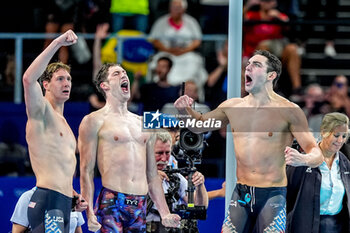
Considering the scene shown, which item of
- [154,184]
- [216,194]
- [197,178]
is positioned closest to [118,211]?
[154,184]

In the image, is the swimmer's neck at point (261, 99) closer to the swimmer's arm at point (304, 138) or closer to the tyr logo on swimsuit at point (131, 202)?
the swimmer's arm at point (304, 138)

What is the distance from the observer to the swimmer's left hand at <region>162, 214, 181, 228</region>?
7105 millimetres

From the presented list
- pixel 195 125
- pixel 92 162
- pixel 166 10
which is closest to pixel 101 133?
pixel 92 162

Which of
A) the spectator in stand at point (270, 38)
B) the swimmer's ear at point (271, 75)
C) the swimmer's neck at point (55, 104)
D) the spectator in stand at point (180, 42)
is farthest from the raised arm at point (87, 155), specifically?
the spectator in stand at point (270, 38)

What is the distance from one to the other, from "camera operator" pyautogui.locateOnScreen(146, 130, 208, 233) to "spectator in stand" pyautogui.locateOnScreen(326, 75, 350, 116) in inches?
151

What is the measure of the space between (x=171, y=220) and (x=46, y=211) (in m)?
1.07

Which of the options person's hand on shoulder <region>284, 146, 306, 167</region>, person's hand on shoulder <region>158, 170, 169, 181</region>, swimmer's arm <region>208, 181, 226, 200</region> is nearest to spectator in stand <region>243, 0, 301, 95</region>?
swimmer's arm <region>208, 181, 226, 200</region>

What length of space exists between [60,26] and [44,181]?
4.30 metres

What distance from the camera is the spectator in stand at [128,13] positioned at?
10.6m

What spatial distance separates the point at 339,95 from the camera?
1116cm

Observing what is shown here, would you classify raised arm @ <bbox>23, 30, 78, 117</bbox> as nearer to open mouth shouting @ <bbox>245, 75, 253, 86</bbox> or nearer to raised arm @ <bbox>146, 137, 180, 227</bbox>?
raised arm @ <bbox>146, 137, 180, 227</bbox>

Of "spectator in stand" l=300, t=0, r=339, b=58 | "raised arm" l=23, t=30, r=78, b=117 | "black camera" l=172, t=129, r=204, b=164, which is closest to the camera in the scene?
"raised arm" l=23, t=30, r=78, b=117

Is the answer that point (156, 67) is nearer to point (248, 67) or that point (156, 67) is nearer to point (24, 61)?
point (24, 61)

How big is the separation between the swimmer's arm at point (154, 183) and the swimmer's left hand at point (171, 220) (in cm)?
5
